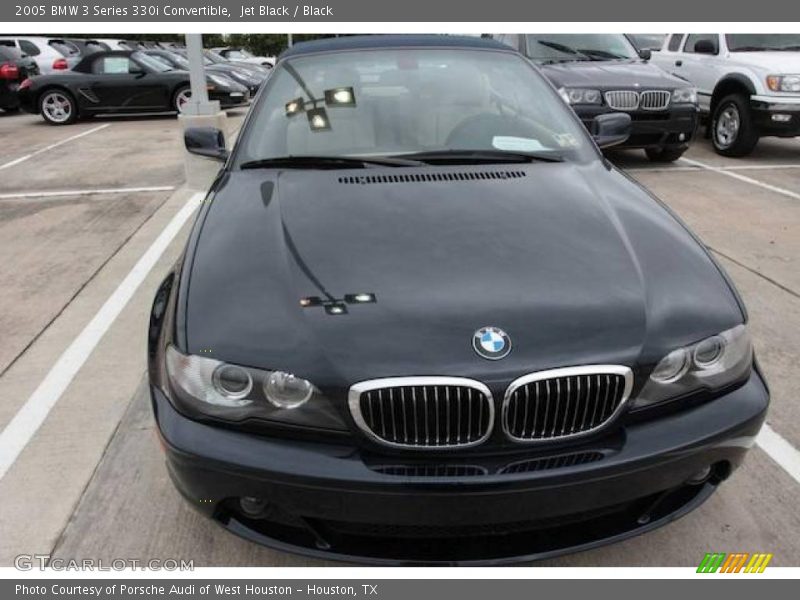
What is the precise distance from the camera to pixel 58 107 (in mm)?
13516

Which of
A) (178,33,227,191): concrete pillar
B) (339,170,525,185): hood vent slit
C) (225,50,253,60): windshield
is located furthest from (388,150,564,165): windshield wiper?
(225,50,253,60): windshield

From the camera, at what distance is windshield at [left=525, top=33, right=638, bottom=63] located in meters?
8.46

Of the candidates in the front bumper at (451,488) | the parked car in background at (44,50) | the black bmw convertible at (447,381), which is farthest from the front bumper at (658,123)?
the parked car in background at (44,50)

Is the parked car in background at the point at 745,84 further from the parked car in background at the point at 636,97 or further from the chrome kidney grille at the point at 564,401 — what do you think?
the chrome kidney grille at the point at 564,401

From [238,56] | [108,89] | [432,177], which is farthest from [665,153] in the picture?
[238,56]

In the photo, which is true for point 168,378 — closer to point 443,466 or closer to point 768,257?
point 443,466

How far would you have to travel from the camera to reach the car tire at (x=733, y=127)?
8.41m

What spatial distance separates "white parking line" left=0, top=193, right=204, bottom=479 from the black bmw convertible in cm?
116

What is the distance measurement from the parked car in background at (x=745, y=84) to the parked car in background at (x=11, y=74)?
13.0 m

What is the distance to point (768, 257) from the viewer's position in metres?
5.03

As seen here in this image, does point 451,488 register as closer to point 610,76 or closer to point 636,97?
point 636,97

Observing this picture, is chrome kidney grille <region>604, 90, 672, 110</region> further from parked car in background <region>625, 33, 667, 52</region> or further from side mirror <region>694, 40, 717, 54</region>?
parked car in background <region>625, 33, 667, 52</region>

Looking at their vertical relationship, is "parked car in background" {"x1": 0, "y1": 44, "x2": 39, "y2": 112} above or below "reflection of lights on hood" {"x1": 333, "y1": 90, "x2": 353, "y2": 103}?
below

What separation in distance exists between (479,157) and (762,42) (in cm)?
765
